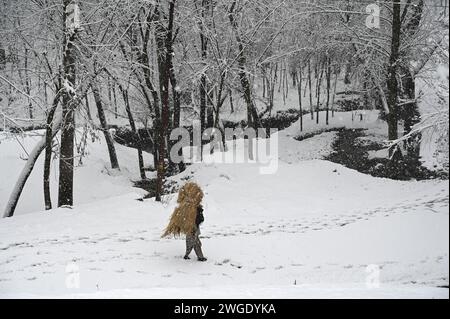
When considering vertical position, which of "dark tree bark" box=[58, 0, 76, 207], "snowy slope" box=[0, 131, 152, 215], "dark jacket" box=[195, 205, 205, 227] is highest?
"dark tree bark" box=[58, 0, 76, 207]

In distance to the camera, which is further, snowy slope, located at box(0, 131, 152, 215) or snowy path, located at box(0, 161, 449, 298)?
snowy slope, located at box(0, 131, 152, 215)

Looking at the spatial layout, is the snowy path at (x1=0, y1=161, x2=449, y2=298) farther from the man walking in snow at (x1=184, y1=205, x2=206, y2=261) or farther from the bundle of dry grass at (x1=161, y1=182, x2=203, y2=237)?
the bundle of dry grass at (x1=161, y1=182, x2=203, y2=237)

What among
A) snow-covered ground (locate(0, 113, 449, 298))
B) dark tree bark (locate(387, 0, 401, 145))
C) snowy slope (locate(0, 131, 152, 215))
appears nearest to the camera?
snow-covered ground (locate(0, 113, 449, 298))

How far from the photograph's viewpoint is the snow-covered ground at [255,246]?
630 centimetres

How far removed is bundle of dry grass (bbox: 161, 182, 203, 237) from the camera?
7996 millimetres

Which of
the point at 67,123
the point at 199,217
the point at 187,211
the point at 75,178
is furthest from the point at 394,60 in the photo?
the point at 75,178

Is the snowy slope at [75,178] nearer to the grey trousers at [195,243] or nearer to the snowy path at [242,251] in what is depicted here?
the snowy path at [242,251]

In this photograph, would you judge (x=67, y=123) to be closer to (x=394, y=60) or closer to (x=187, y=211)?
(x=187, y=211)

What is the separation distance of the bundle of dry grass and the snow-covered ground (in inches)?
26.1

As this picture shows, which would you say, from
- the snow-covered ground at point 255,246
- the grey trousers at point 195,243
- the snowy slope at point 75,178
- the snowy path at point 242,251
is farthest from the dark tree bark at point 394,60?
the snowy slope at point 75,178

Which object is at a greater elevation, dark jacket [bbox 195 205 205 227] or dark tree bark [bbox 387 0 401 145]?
dark tree bark [bbox 387 0 401 145]

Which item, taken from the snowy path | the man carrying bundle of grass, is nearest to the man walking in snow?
the man carrying bundle of grass

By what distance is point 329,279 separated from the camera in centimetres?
722

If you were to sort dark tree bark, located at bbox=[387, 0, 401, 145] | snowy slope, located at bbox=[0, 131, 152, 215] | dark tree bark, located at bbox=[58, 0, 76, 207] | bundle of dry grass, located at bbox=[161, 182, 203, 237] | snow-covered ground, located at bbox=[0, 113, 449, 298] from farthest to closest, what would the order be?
snowy slope, located at bbox=[0, 131, 152, 215] → dark tree bark, located at bbox=[387, 0, 401, 145] → dark tree bark, located at bbox=[58, 0, 76, 207] → bundle of dry grass, located at bbox=[161, 182, 203, 237] → snow-covered ground, located at bbox=[0, 113, 449, 298]
